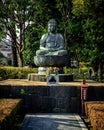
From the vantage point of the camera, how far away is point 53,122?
33.6ft

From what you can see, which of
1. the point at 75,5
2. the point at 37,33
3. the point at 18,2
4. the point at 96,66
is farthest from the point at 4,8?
the point at 96,66

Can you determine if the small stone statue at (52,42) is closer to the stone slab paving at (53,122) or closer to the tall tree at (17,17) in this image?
the stone slab paving at (53,122)

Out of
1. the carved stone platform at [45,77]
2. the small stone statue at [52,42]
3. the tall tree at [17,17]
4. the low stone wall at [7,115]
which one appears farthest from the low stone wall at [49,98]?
the tall tree at [17,17]

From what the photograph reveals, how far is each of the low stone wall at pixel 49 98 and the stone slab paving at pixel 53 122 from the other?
1.52 feet

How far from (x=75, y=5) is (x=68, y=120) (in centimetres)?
1641

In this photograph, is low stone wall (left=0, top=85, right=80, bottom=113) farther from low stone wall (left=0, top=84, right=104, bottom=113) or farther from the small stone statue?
the small stone statue

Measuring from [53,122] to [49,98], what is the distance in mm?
2144

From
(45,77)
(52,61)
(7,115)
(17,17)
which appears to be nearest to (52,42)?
(52,61)

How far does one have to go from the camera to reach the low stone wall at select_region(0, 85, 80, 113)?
1227 cm

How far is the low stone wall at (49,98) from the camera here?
A: 12266 millimetres

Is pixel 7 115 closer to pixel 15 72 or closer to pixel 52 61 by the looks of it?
pixel 52 61

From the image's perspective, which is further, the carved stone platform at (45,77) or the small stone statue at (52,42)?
the small stone statue at (52,42)

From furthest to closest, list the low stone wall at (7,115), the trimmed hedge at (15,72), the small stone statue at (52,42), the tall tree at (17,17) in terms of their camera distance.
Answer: the tall tree at (17,17) < the trimmed hedge at (15,72) < the small stone statue at (52,42) < the low stone wall at (7,115)

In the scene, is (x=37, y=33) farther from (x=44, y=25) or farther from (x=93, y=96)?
(x=93, y=96)
